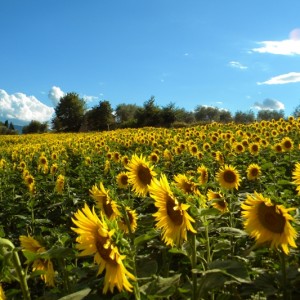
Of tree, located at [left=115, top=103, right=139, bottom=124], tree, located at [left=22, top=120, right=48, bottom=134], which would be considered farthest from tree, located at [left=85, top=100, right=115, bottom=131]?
tree, located at [left=115, top=103, right=139, bottom=124]

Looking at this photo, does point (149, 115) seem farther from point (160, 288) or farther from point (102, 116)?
point (160, 288)

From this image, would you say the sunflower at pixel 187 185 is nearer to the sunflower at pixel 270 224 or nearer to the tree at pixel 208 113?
the sunflower at pixel 270 224

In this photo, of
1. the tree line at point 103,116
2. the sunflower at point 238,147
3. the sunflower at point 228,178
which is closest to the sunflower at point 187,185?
the sunflower at point 228,178

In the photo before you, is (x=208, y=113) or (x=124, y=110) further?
(x=208, y=113)

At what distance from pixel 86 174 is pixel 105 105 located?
2342 inches

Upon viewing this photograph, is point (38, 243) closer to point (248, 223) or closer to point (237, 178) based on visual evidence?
point (248, 223)

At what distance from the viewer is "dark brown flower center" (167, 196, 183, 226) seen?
263 centimetres

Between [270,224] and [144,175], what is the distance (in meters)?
1.68

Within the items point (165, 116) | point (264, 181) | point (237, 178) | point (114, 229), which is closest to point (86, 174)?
point (264, 181)

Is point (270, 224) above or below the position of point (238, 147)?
below

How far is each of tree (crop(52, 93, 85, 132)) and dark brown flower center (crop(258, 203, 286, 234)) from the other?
7415cm

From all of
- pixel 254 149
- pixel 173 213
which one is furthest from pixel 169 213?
pixel 254 149

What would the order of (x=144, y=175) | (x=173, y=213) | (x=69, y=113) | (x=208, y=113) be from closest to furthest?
(x=173, y=213)
(x=144, y=175)
(x=69, y=113)
(x=208, y=113)

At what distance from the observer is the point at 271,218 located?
2.71 meters
